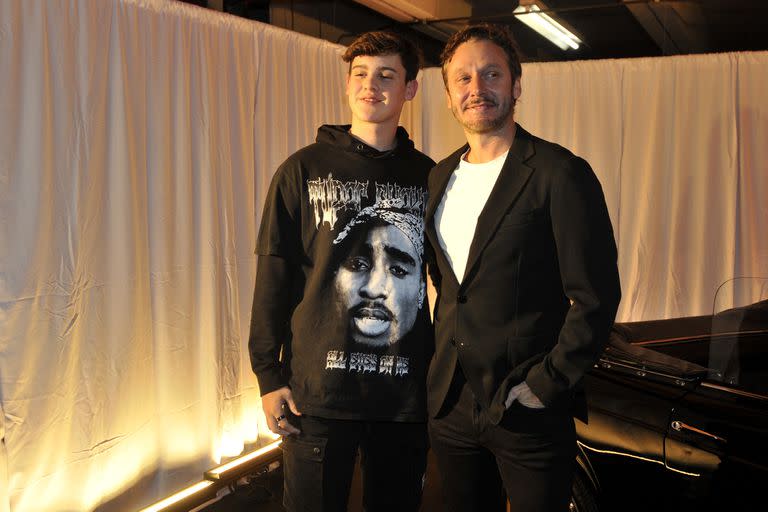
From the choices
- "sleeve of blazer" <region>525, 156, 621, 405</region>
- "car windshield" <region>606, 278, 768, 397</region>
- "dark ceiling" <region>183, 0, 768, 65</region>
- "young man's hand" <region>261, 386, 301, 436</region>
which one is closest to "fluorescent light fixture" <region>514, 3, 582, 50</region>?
"dark ceiling" <region>183, 0, 768, 65</region>

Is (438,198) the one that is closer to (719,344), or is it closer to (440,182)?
(440,182)

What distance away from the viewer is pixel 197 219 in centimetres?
365

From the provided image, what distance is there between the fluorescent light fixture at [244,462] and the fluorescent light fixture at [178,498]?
0.06 meters

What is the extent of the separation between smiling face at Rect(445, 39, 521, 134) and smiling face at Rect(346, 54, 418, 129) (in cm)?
28

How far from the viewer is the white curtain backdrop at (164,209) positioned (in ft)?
9.23

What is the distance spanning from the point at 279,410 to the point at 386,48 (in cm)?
A: 106

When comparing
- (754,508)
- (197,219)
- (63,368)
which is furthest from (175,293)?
(754,508)

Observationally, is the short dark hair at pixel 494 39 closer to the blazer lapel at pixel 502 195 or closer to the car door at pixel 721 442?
the blazer lapel at pixel 502 195

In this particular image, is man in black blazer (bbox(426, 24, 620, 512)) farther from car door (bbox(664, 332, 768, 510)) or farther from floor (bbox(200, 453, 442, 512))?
floor (bbox(200, 453, 442, 512))

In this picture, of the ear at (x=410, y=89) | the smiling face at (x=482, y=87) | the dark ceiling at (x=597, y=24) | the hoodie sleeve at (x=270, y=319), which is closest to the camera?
the smiling face at (x=482, y=87)

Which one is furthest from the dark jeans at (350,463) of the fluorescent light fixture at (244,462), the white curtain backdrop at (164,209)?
the fluorescent light fixture at (244,462)

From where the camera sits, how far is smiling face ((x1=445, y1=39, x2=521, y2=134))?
180 centimetres

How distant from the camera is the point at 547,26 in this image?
543 centimetres

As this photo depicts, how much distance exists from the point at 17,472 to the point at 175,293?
1047 millimetres
